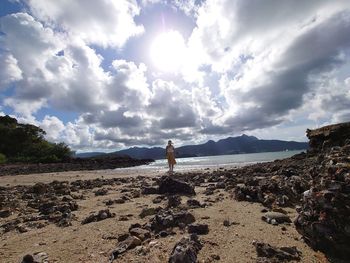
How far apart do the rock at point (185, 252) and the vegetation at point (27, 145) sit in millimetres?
70012

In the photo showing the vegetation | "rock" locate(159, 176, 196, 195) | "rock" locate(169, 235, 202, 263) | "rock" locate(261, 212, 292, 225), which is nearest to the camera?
"rock" locate(169, 235, 202, 263)

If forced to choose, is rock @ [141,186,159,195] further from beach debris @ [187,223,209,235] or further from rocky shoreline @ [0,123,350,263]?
beach debris @ [187,223,209,235]

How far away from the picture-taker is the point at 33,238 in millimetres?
6242

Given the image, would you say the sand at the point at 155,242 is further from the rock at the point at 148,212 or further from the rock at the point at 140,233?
the rock at the point at 140,233

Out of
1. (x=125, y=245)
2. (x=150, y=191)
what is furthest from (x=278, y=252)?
(x=150, y=191)

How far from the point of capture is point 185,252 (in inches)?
171

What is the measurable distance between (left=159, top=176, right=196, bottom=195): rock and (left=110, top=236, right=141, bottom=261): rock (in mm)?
5977

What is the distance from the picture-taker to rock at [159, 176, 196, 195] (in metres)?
11.3

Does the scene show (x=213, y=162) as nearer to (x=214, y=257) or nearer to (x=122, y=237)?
(x=122, y=237)

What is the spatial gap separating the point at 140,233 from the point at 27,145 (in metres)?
80.6

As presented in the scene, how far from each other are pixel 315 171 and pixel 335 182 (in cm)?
109

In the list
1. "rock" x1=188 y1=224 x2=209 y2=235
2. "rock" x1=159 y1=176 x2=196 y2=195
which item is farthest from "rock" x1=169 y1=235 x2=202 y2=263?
"rock" x1=159 y1=176 x2=196 y2=195

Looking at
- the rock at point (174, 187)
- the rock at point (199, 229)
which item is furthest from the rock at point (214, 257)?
the rock at point (174, 187)

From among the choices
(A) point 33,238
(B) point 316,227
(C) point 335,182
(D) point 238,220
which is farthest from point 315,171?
(A) point 33,238
